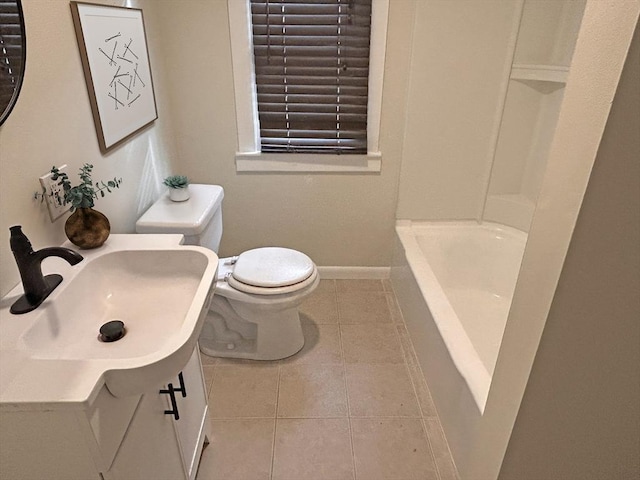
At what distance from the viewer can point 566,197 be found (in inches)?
31.5

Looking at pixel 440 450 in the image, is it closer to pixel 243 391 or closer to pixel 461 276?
pixel 243 391

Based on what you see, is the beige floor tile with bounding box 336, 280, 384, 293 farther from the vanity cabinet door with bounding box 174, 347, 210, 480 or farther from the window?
the vanity cabinet door with bounding box 174, 347, 210, 480

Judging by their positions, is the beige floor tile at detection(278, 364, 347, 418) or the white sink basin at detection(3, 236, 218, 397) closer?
the white sink basin at detection(3, 236, 218, 397)

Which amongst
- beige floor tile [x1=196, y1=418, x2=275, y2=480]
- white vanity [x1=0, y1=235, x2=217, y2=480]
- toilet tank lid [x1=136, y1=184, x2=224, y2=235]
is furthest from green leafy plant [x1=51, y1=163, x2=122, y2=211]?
beige floor tile [x1=196, y1=418, x2=275, y2=480]

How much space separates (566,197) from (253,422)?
1491mm

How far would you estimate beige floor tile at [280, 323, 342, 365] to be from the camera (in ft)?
6.93

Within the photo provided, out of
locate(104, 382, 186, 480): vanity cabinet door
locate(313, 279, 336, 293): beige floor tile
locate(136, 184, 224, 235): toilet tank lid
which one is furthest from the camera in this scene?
locate(313, 279, 336, 293): beige floor tile

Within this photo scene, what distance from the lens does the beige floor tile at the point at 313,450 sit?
1.59m

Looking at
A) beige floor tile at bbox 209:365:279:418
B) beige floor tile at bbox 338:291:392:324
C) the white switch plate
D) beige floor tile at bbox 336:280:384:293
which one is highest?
the white switch plate

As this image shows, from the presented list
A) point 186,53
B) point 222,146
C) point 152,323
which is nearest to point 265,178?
point 222,146

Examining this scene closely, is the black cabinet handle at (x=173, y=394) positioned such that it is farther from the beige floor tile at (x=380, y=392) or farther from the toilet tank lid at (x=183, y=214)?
the beige floor tile at (x=380, y=392)

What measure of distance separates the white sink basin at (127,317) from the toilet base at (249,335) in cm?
77

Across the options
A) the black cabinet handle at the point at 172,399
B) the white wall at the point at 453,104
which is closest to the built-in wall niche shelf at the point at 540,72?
the white wall at the point at 453,104

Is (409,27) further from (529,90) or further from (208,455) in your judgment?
(208,455)
